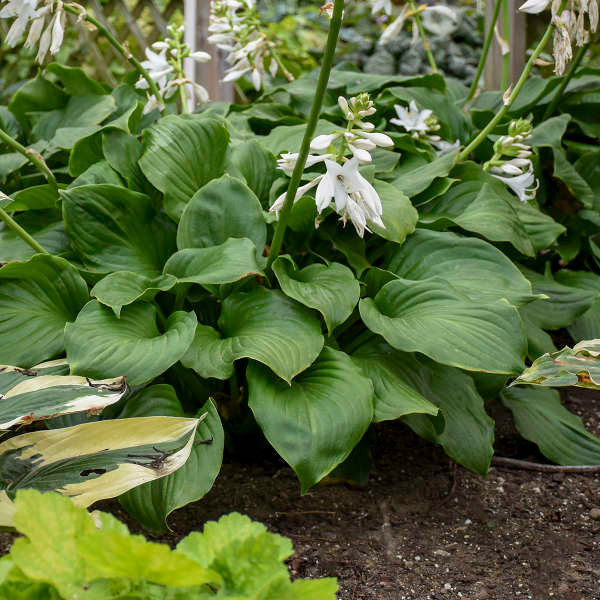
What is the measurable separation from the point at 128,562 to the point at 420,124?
233cm

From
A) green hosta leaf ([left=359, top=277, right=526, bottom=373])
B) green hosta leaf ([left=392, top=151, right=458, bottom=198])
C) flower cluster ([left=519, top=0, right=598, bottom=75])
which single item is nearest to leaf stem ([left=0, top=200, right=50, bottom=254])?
green hosta leaf ([left=359, top=277, right=526, bottom=373])

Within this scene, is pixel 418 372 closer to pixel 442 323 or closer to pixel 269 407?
pixel 442 323

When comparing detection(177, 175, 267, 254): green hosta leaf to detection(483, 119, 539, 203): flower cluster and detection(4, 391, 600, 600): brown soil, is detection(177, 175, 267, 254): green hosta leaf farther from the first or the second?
detection(483, 119, 539, 203): flower cluster

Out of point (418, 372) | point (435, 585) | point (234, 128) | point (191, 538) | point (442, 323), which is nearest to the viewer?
point (191, 538)

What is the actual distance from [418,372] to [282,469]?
48 cm

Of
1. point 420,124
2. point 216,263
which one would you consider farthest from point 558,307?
point 216,263

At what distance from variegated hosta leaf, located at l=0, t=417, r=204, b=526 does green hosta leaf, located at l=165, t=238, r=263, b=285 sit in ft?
1.41

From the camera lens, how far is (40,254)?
174 centimetres

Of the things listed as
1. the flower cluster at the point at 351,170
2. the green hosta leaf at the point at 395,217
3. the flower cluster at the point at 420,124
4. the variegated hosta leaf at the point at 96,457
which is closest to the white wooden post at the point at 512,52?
the flower cluster at the point at 420,124

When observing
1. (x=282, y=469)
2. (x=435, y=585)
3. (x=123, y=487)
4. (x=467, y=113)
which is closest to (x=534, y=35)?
(x=467, y=113)

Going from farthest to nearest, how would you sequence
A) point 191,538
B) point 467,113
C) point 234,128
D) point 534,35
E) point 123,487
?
point 534,35 → point 467,113 → point 234,128 → point 123,487 → point 191,538

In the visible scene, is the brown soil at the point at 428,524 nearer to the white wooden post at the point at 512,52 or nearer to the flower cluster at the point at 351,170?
the flower cluster at the point at 351,170

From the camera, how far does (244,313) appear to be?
5.91ft

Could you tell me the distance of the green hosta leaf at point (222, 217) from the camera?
195 cm
